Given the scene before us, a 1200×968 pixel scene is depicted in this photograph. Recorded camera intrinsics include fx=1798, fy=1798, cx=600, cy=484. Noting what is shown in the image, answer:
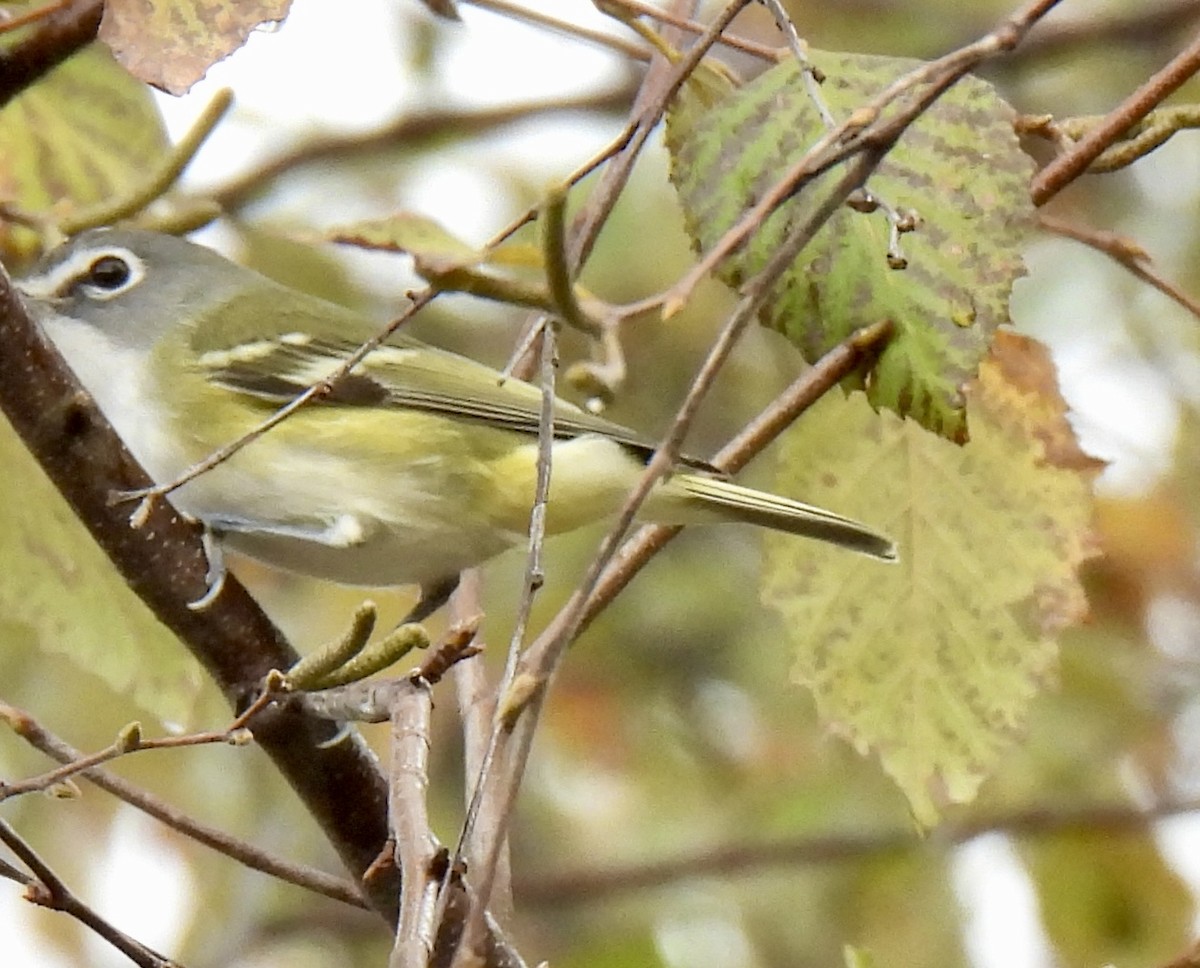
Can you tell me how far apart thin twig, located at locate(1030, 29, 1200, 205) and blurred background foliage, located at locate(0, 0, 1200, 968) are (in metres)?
1.64

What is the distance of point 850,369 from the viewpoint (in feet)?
5.80

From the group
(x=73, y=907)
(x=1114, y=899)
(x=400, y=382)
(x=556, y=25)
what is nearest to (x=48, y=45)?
(x=556, y=25)

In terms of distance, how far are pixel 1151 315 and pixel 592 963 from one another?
8.24ft

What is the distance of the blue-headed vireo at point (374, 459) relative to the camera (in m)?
2.46

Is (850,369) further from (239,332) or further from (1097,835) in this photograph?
(1097,835)

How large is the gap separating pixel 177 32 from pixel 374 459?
1030mm

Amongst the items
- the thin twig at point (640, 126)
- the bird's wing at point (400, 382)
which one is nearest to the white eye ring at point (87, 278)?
the bird's wing at point (400, 382)

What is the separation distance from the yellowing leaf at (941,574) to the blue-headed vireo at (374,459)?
0.17m

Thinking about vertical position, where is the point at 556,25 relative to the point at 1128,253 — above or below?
above

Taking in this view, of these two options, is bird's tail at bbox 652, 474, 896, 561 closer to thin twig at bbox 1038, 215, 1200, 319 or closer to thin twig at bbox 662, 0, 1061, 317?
thin twig at bbox 1038, 215, 1200, 319

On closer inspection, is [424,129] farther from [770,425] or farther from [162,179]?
[770,425]

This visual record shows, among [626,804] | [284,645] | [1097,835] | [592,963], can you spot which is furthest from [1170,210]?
[284,645]

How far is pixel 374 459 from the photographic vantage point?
8.36 feet

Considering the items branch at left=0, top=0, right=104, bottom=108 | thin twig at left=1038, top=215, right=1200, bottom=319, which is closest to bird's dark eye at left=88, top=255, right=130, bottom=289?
branch at left=0, top=0, right=104, bottom=108
